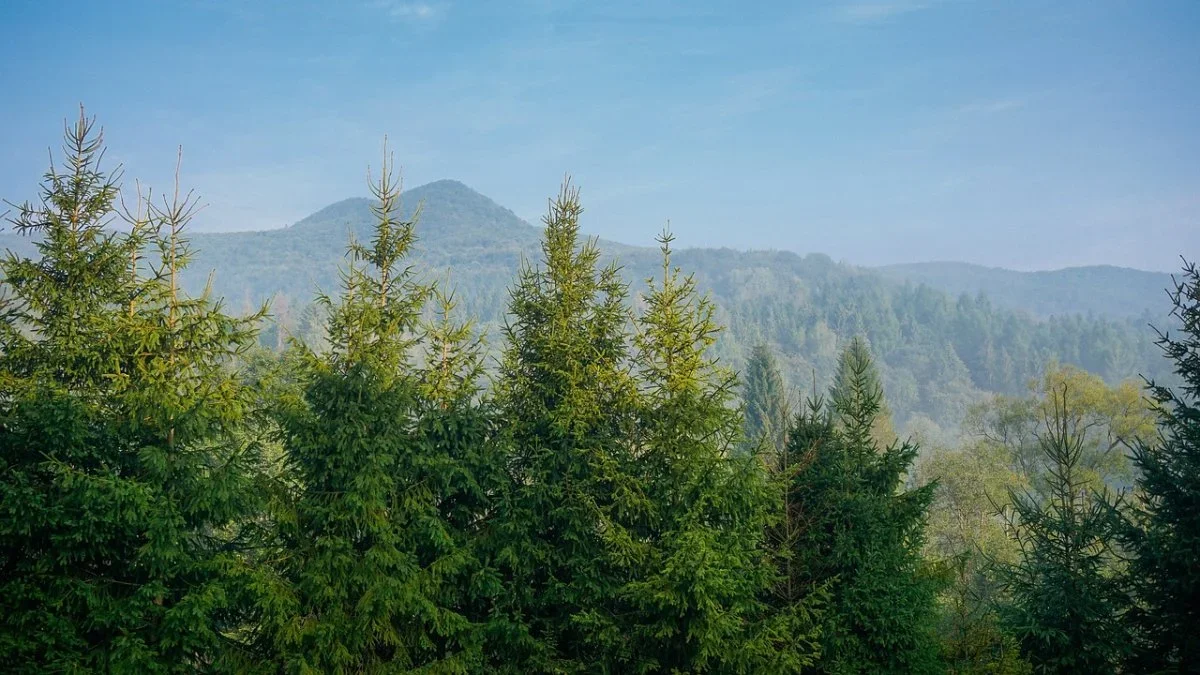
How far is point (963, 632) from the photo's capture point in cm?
1678

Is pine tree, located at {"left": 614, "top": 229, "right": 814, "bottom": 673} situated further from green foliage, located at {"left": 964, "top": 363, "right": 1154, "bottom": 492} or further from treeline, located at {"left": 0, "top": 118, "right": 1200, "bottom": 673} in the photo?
green foliage, located at {"left": 964, "top": 363, "right": 1154, "bottom": 492}

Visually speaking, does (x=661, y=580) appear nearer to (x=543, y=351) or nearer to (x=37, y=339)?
(x=543, y=351)

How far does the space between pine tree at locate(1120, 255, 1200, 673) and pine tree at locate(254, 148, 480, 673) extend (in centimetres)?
1075

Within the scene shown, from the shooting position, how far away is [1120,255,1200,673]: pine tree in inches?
544

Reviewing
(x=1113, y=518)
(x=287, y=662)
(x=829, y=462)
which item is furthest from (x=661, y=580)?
(x=1113, y=518)

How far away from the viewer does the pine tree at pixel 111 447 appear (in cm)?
1238

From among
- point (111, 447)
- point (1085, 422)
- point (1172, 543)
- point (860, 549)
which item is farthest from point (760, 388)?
point (111, 447)

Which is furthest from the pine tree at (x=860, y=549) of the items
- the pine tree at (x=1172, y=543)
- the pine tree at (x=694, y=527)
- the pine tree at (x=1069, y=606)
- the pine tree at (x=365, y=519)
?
the pine tree at (x=365, y=519)

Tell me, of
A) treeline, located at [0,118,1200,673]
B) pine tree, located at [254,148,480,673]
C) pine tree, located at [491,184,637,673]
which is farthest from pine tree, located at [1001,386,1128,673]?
pine tree, located at [254,148,480,673]

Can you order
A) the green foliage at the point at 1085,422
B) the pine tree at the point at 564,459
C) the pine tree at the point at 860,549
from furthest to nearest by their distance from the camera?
1. the green foliage at the point at 1085,422
2. the pine tree at the point at 860,549
3. the pine tree at the point at 564,459

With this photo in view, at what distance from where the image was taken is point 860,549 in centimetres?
1532

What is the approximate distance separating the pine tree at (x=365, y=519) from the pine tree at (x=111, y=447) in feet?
3.18

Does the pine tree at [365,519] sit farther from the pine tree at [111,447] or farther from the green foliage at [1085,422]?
the green foliage at [1085,422]

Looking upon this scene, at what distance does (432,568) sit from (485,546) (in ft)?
3.41
